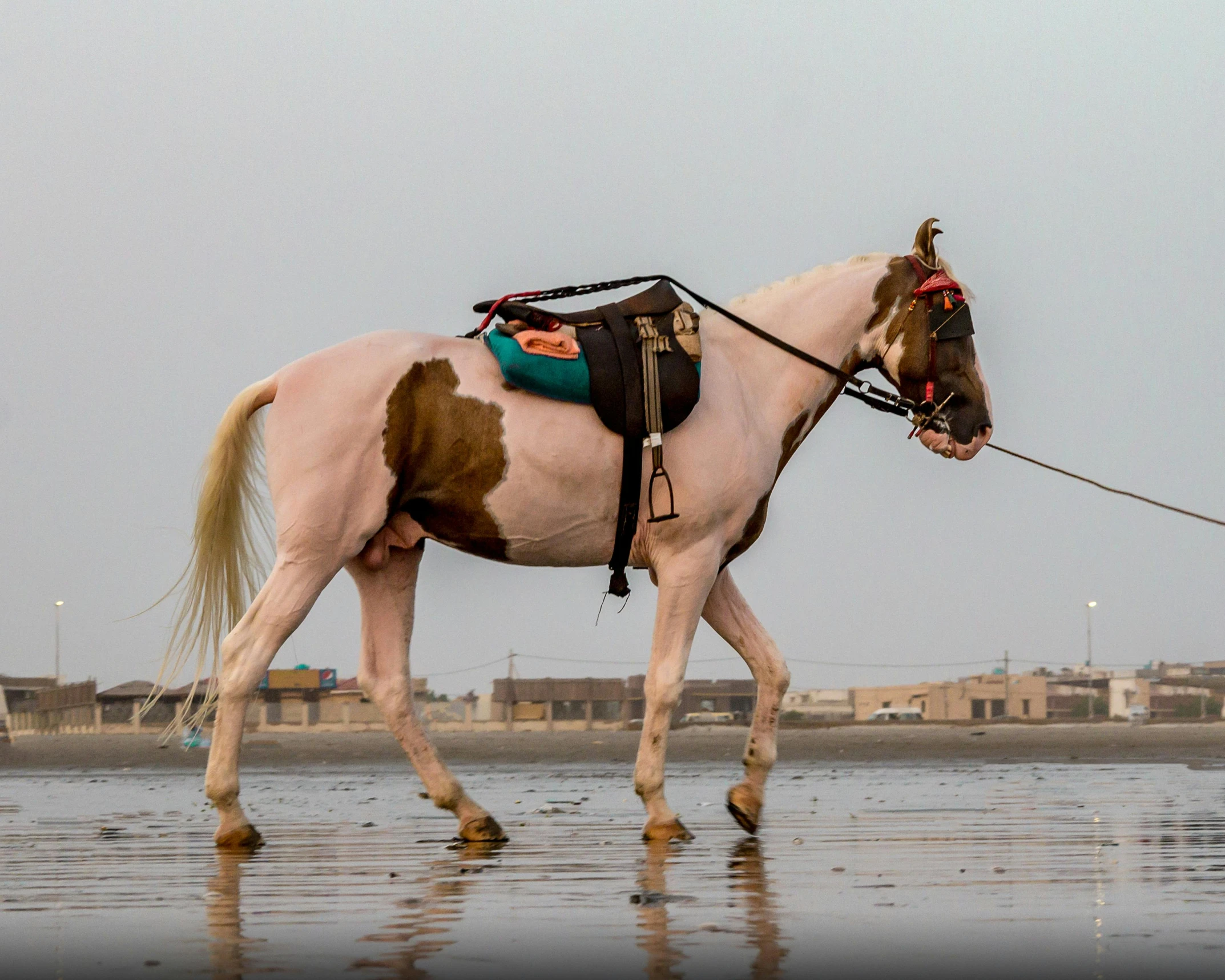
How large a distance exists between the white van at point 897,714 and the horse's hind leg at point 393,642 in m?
69.0

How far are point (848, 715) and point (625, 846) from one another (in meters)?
81.0

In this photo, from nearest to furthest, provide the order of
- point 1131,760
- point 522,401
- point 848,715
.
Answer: point 522,401 → point 1131,760 → point 848,715

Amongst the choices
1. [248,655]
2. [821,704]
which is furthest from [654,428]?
[821,704]

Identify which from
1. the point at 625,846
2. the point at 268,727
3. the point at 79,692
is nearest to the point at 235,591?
the point at 625,846

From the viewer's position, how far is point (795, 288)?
9.00 metres

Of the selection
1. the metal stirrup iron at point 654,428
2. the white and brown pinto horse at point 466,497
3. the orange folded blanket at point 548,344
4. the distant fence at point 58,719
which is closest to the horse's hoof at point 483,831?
the white and brown pinto horse at point 466,497

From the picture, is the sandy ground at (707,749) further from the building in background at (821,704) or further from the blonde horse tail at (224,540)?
the building in background at (821,704)

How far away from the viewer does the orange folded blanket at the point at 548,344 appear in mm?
7996

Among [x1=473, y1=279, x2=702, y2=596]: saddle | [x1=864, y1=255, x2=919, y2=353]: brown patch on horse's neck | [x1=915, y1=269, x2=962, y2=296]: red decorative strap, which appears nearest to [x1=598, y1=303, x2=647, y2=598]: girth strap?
[x1=473, y1=279, x2=702, y2=596]: saddle

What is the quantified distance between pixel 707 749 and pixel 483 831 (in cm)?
2054

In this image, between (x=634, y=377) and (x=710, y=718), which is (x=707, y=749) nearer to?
(x=634, y=377)

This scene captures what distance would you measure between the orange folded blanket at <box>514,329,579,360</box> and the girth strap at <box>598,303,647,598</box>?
24 cm

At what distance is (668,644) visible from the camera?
8141mm

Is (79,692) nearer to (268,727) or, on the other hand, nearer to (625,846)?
(268,727)
